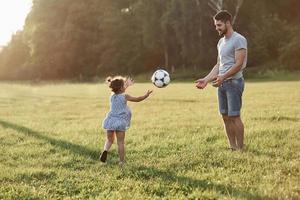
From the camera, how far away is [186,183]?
690cm

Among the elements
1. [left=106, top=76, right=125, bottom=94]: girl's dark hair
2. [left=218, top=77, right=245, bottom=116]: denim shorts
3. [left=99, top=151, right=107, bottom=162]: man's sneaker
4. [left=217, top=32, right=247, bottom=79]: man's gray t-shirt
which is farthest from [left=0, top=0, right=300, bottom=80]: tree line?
[left=99, top=151, right=107, bottom=162]: man's sneaker

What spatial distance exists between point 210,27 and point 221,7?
4.24m

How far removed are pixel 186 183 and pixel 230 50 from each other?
313 centimetres

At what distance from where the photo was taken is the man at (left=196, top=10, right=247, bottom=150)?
8766mm

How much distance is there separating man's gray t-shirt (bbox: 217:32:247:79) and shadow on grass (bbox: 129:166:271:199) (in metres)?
2.49

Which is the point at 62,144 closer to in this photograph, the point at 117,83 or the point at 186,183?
the point at 117,83

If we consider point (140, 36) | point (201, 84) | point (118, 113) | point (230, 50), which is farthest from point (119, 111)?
point (140, 36)

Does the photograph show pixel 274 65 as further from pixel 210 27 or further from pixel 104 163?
pixel 104 163

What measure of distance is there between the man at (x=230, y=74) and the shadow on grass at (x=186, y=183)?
6.64 feet

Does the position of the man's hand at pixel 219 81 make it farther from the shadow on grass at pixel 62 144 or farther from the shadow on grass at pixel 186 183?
the shadow on grass at pixel 62 144

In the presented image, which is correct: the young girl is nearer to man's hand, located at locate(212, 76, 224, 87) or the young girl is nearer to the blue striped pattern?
the blue striped pattern

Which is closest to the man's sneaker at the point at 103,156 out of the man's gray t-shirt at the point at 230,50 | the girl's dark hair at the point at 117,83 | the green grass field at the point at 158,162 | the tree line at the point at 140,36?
the green grass field at the point at 158,162

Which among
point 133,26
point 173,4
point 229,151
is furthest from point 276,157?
point 133,26

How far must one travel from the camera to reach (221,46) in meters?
9.15
